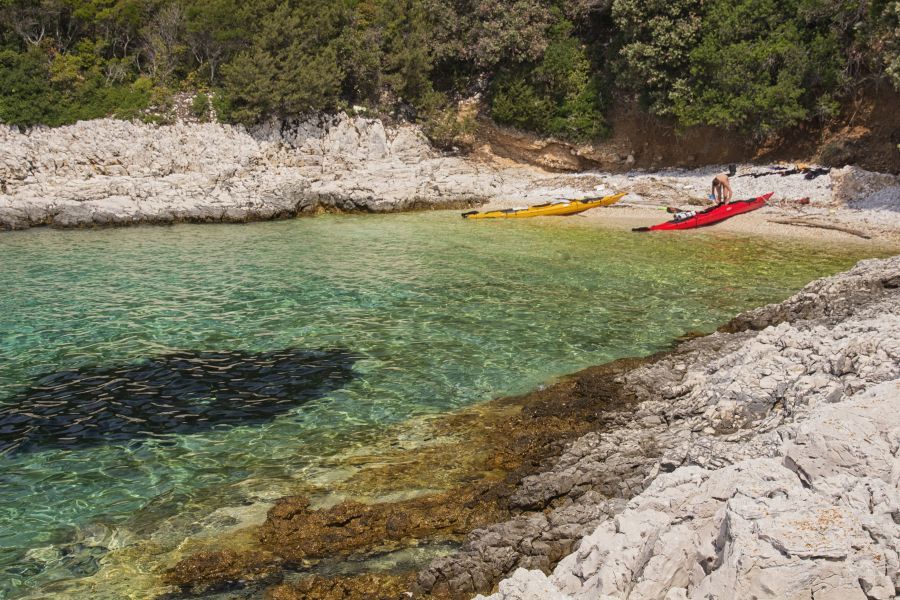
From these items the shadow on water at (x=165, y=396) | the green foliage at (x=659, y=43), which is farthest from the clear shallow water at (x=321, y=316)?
the green foliage at (x=659, y=43)

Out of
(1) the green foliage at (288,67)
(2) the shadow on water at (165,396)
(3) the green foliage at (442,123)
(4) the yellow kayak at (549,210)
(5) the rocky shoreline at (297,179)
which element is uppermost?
(1) the green foliage at (288,67)

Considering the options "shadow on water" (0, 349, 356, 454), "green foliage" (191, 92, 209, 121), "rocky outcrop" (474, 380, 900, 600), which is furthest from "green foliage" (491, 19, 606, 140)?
"rocky outcrop" (474, 380, 900, 600)

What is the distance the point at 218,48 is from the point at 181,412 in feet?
123

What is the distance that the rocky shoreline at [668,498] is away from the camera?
13.8 ft

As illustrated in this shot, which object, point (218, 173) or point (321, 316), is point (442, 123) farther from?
point (321, 316)

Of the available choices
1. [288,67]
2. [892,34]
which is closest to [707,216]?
[892,34]

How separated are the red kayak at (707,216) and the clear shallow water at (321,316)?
1.24 meters

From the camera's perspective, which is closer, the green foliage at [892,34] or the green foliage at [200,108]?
the green foliage at [892,34]

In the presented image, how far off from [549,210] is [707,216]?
264 inches

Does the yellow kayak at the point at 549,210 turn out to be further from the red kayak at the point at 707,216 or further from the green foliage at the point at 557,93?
the green foliage at the point at 557,93

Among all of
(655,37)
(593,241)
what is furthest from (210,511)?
(655,37)

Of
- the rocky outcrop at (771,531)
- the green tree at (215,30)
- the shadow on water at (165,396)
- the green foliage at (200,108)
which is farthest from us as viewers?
the green tree at (215,30)

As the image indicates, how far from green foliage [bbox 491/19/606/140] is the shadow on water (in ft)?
96.7

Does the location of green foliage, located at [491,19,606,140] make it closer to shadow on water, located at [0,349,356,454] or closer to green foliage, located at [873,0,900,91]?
green foliage, located at [873,0,900,91]
